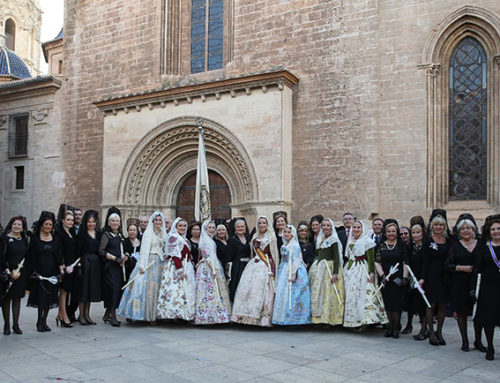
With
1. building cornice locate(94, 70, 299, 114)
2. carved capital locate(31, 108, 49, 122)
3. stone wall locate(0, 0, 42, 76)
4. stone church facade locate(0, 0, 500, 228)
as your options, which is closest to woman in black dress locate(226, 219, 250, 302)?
stone church facade locate(0, 0, 500, 228)

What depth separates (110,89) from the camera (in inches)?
622

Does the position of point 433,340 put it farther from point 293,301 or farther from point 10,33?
point 10,33

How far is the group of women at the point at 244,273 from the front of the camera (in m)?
7.00

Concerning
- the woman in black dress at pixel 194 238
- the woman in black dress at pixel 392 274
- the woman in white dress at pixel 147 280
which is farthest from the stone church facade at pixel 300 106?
the woman in white dress at pixel 147 280

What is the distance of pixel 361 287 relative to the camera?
7.37 meters

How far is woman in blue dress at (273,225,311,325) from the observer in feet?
24.7

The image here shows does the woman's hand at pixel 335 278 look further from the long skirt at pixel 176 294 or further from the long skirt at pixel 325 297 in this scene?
the long skirt at pixel 176 294

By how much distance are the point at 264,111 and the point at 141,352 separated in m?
7.70

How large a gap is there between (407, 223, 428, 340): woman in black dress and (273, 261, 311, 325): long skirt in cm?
148

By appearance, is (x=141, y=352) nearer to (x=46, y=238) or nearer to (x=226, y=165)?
(x=46, y=238)

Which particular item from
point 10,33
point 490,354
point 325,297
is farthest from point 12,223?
point 10,33

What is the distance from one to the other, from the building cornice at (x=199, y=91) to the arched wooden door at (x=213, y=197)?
221cm

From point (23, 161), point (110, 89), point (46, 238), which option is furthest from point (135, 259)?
point (23, 161)

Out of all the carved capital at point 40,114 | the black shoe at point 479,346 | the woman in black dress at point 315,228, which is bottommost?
the black shoe at point 479,346
